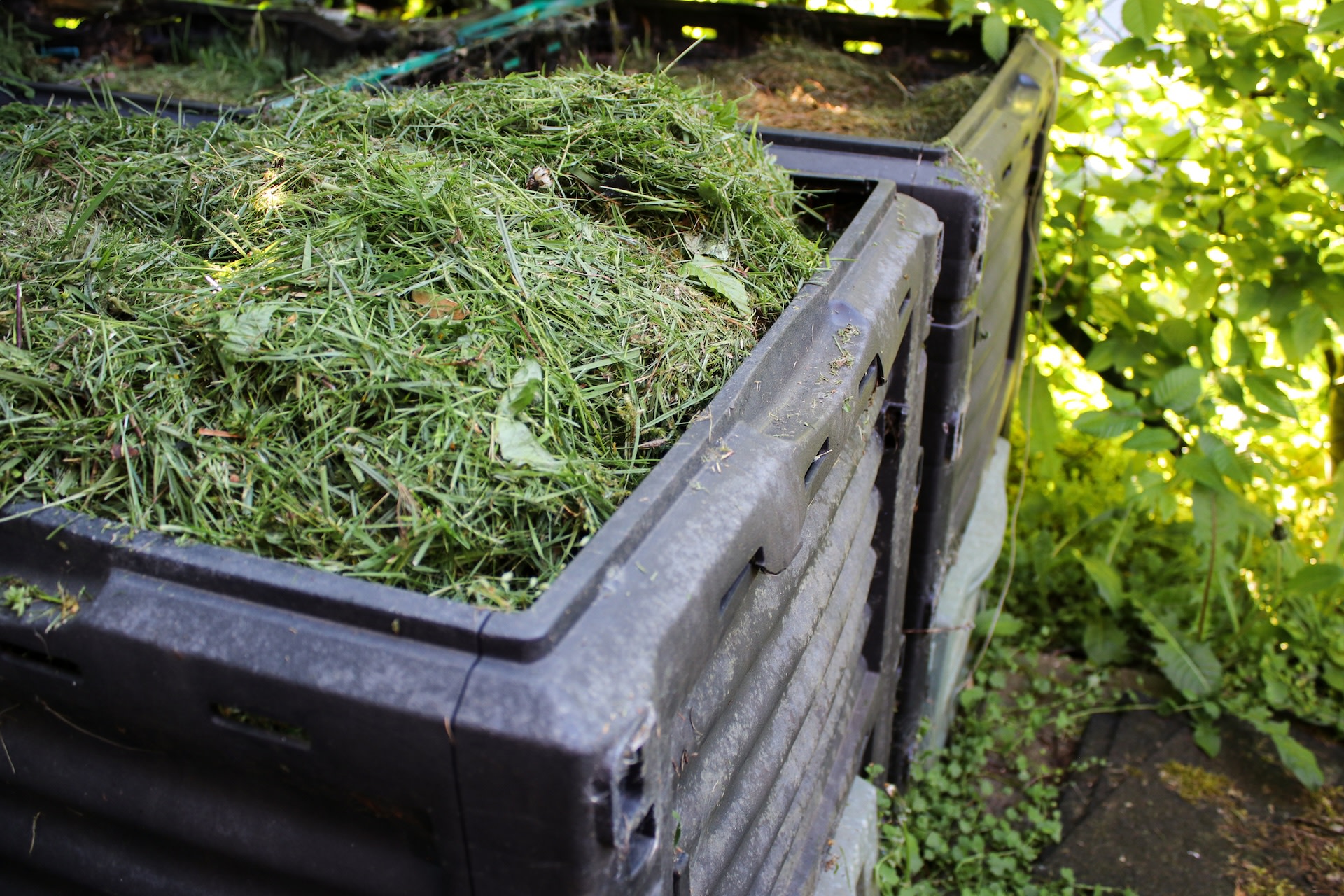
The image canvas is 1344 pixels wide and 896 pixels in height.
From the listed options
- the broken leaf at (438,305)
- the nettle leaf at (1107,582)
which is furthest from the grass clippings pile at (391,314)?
the nettle leaf at (1107,582)

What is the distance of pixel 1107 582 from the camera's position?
13.2 feet

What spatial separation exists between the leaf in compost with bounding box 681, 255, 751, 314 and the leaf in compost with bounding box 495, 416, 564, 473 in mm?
633

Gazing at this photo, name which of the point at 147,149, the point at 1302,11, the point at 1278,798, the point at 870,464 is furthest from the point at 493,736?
the point at 1302,11

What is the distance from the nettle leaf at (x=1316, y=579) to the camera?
3727 mm

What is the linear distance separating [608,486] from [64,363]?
31.1 inches

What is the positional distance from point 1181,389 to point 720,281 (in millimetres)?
2387

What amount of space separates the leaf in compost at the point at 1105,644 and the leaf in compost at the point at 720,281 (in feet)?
8.99

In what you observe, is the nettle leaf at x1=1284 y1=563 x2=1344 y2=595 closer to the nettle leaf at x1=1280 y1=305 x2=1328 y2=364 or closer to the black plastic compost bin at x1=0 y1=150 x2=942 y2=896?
the nettle leaf at x1=1280 y1=305 x2=1328 y2=364

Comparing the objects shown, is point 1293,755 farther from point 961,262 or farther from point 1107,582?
point 961,262

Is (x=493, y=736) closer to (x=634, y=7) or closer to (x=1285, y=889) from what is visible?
Result: (x=1285, y=889)

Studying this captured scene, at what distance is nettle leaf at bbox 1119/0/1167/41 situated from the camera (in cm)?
325

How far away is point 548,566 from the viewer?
1.30 meters

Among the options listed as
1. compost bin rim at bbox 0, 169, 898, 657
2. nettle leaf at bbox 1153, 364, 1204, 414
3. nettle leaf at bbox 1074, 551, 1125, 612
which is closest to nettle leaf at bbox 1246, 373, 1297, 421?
nettle leaf at bbox 1153, 364, 1204, 414

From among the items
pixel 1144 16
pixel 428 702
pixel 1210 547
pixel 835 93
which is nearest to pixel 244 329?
pixel 428 702
